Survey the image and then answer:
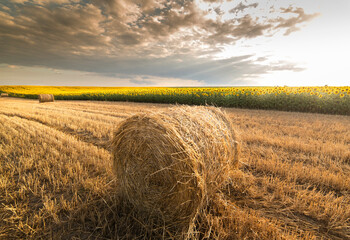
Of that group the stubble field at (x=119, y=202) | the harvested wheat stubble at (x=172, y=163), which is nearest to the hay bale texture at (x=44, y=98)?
the stubble field at (x=119, y=202)

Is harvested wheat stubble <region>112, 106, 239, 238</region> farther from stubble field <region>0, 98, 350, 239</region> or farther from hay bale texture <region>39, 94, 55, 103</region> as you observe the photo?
hay bale texture <region>39, 94, 55, 103</region>

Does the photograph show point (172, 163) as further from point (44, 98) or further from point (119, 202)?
point (44, 98)

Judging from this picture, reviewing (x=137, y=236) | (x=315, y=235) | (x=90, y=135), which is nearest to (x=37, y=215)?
(x=137, y=236)

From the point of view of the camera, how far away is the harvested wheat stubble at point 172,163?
88.7 inches

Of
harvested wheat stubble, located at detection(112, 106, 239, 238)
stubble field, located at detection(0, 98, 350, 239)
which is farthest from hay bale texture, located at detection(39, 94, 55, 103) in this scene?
harvested wheat stubble, located at detection(112, 106, 239, 238)

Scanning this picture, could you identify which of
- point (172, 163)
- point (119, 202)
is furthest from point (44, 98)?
point (172, 163)

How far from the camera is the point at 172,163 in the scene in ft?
7.61

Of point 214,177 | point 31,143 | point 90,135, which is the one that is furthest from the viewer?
point 90,135

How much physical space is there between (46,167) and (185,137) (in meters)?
3.41

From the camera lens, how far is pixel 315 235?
90.4 inches

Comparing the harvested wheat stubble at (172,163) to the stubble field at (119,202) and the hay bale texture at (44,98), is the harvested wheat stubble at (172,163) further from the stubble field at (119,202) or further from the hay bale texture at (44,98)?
the hay bale texture at (44,98)

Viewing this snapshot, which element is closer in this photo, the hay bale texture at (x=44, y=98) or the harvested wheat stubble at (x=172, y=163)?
the harvested wheat stubble at (x=172, y=163)

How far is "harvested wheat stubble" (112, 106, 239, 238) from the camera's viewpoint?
2.25 meters

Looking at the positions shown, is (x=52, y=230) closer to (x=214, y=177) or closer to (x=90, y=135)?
(x=214, y=177)
